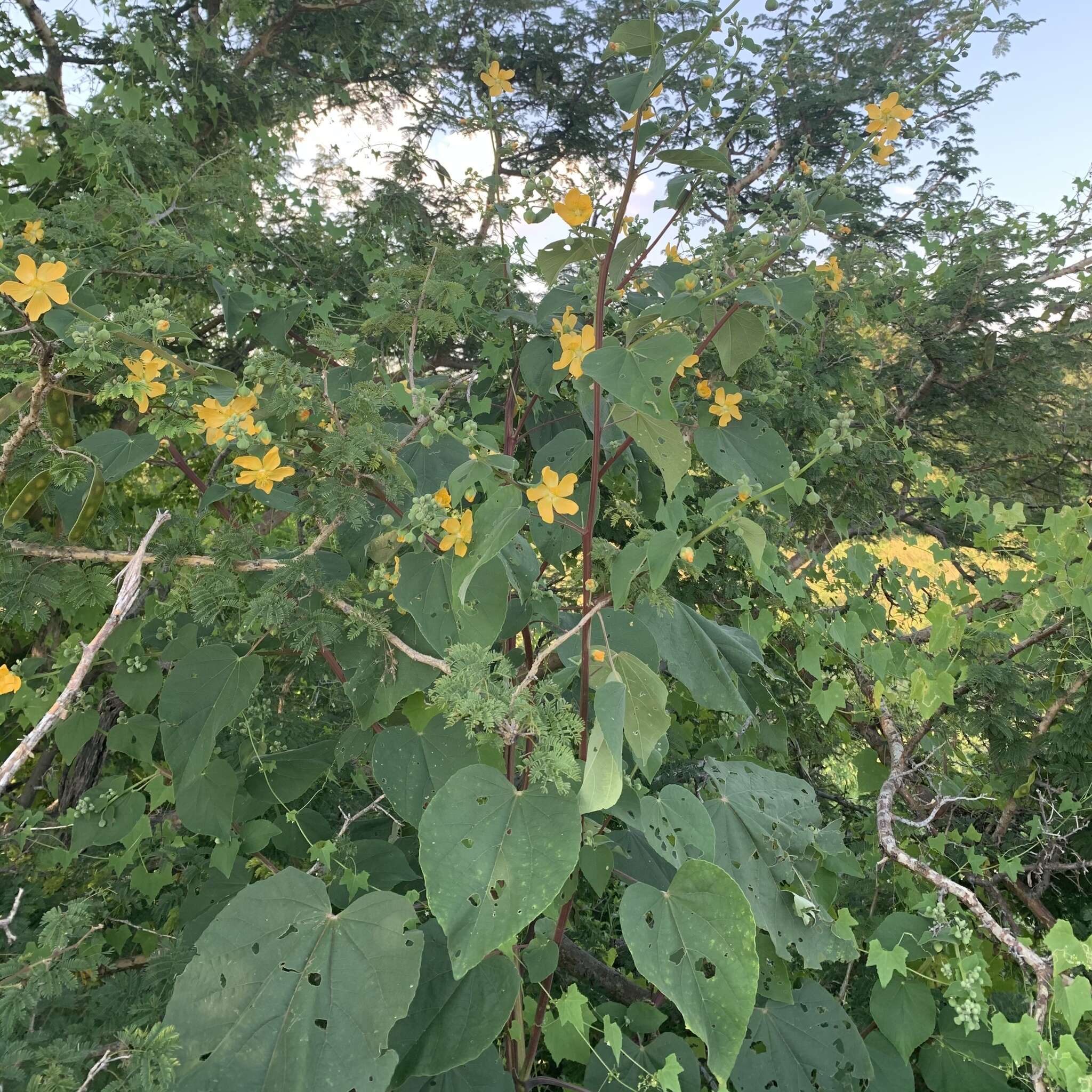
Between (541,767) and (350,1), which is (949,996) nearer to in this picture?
(541,767)

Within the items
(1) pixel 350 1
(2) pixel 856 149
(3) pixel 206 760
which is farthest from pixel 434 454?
(1) pixel 350 1

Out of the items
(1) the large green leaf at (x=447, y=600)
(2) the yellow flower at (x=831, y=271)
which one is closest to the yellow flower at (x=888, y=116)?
(2) the yellow flower at (x=831, y=271)

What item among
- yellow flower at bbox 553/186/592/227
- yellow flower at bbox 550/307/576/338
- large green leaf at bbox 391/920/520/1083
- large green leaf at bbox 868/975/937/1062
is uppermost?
yellow flower at bbox 553/186/592/227

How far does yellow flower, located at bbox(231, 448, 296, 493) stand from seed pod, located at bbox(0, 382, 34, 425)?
0.31 m

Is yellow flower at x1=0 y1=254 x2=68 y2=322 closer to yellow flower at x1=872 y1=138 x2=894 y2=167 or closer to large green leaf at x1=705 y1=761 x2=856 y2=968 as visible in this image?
large green leaf at x1=705 y1=761 x2=856 y2=968

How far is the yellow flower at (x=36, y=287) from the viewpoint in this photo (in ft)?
2.86

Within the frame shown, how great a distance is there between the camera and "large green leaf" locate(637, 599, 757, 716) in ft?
3.74

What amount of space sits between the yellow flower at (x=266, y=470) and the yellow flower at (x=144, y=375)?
0.49 ft

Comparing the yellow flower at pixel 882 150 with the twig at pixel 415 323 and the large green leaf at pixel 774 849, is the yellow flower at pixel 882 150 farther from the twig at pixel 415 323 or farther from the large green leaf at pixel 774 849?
the large green leaf at pixel 774 849

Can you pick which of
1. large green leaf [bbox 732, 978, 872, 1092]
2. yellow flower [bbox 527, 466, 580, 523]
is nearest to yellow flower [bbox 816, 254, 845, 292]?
yellow flower [bbox 527, 466, 580, 523]

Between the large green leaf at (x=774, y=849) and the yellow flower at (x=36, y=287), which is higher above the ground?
the yellow flower at (x=36, y=287)

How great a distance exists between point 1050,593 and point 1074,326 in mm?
2015

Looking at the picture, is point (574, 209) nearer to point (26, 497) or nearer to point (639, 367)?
point (639, 367)

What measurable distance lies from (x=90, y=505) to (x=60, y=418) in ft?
0.51
